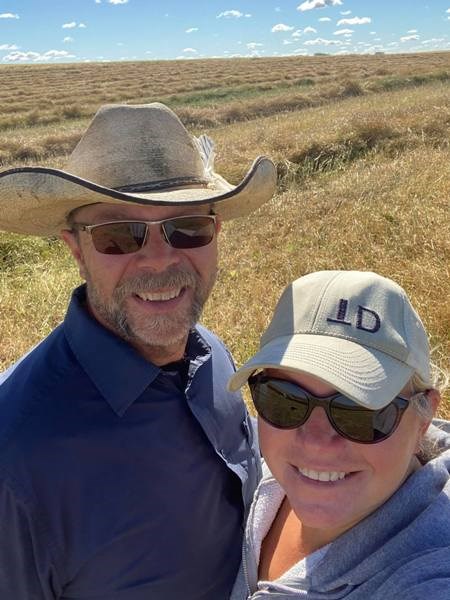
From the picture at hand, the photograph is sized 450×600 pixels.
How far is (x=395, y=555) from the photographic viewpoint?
1182 mm

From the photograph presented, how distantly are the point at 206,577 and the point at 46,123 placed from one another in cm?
2542

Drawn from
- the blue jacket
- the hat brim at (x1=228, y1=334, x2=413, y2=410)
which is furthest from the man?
the hat brim at (x1=228, y1=334, x2=413, y2=410)

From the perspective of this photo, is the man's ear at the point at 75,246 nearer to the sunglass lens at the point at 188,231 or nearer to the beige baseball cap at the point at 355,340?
the sunglass lens at the point at 188,231

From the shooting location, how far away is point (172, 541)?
1732 millimetres

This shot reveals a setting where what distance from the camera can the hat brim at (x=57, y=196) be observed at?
178cm

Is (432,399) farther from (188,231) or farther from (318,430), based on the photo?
(188,231)

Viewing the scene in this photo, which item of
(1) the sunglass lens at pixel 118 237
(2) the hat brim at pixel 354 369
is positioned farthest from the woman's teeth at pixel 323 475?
(1) the sunglass lens at pixel 118 237

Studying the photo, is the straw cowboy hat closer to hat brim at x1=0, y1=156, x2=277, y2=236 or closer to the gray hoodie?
hat brim at x1=0, y1=156, x2=277, y2=236

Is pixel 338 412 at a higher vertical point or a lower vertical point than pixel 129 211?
lower

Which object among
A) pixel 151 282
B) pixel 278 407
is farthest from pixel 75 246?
pixel 278 407

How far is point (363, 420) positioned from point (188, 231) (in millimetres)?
→ 940

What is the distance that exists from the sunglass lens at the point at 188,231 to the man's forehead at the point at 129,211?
37 mm

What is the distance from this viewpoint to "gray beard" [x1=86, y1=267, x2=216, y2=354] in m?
1.85

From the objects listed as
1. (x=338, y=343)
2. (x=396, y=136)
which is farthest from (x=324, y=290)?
(x=396, y=136)
